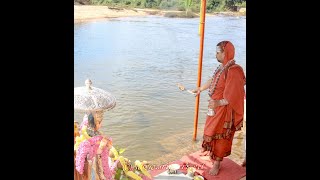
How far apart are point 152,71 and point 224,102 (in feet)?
2.17

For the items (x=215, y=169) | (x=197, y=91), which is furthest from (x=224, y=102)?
(x=215, y=169)

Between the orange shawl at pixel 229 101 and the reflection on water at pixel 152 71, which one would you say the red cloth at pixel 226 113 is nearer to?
the orange shawl at pixel 229 101

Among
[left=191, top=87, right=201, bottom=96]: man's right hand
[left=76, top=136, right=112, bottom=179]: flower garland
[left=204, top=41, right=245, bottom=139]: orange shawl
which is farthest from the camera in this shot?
[left=191, top=87, right=201, bottom=96]: man's right hand

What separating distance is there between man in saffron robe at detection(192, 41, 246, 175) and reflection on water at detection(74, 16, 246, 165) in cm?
8

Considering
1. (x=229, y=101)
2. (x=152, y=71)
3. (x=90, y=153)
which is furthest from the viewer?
(x=152, y=71)

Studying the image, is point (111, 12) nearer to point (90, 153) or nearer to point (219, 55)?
point (219, 55)

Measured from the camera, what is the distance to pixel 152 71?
4.14m

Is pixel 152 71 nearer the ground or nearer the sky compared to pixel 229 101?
nearer the sky

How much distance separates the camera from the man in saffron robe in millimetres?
4004

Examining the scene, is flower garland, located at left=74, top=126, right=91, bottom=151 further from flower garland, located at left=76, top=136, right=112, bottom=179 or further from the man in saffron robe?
the man in saffron robe

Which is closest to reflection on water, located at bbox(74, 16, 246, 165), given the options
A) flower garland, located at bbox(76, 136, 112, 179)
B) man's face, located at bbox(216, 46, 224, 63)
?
man's face, located at bbox(216, 46, 224, 63)

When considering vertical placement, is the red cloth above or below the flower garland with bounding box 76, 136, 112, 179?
above

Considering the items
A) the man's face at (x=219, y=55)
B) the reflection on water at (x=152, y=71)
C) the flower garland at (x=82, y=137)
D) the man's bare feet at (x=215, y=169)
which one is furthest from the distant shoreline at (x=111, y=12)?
the man's bare feet at (x=215, y=169)

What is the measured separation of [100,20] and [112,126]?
0.92 m
